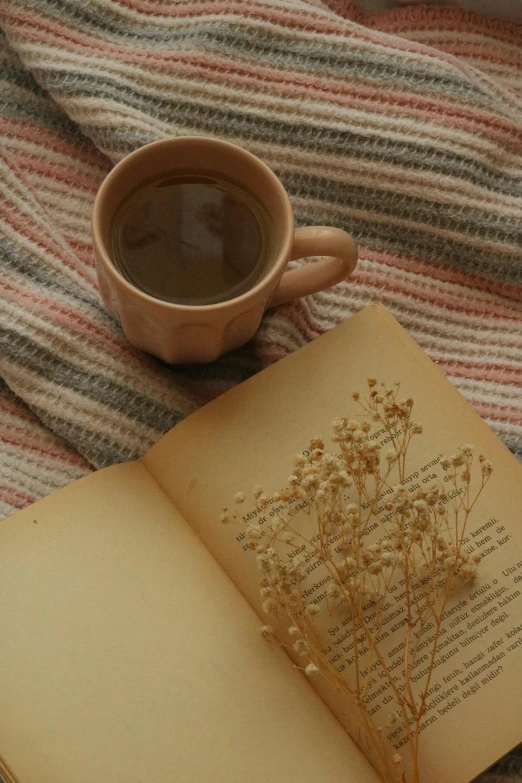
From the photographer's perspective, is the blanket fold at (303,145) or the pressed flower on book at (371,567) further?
the blanket fold at (303,145)

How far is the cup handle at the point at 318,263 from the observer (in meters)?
0.56

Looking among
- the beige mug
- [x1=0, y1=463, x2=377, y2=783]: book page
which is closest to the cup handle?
the beige mug

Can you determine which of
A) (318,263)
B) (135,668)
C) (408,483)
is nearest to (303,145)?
(318,263)

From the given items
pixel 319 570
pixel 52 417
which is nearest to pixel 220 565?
pixel 319 570

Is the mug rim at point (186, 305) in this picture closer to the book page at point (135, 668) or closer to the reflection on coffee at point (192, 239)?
the reflection on coffee at point (192, 239)

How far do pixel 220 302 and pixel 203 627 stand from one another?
0.22 meters

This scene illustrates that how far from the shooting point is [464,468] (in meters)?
0.58

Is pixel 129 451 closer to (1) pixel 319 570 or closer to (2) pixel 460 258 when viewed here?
(1) pixel 319 570

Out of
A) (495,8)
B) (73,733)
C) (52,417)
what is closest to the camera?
(73,733)

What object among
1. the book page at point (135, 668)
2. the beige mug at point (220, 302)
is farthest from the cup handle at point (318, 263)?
the book page at point (135, 668)

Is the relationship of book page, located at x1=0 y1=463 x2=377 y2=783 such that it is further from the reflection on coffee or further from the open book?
the reflection on coffee

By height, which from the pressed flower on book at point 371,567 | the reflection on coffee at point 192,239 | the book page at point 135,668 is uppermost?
the reflection on coffee at point 192,239

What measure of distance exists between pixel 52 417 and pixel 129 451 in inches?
2.5

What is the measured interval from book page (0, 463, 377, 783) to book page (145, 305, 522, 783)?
0.02 meters
